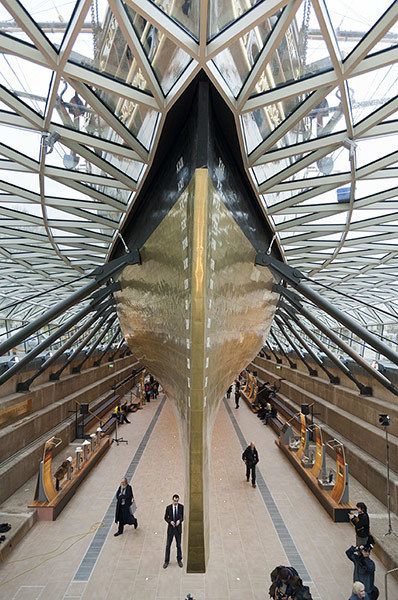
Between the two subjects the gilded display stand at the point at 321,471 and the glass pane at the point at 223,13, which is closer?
the glass pane at the point at 223,13

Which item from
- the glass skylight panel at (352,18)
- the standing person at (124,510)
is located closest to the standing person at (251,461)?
the standing person at (124,510)

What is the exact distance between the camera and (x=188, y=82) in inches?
247

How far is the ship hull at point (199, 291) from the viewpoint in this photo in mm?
6477

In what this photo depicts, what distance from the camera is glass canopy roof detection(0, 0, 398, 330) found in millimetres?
6008

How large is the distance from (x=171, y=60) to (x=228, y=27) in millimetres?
1401

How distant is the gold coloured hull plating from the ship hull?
2 cm

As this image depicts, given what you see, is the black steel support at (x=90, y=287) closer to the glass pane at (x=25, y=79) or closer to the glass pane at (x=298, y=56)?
the glass pane at (x=25, y=79)

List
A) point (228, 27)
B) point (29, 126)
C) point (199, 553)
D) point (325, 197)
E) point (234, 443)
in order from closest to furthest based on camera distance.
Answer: point (228, 27), point (199, 553), point (29, 126), point (325, 197), point (234, 443)

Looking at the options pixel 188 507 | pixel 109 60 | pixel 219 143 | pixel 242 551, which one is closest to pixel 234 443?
pixel 242 551

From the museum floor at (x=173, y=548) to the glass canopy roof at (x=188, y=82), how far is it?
8718 mm

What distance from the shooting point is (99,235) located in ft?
53.1

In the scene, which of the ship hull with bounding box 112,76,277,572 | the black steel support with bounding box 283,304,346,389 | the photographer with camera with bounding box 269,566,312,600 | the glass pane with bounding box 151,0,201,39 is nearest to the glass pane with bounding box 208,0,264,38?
the glass pane with bounding box 151,0,201,39

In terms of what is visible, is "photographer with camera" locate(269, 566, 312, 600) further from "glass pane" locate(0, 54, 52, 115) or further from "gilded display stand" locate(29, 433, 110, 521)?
"glass pane" locate(0, 54, 52, 115)

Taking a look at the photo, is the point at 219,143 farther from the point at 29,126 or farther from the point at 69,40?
the point at 29,126
